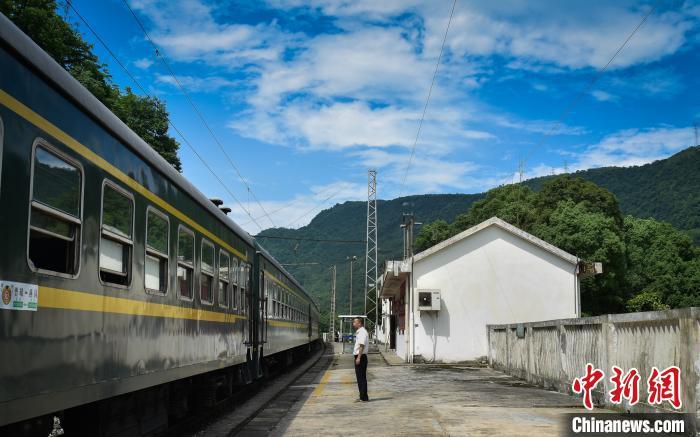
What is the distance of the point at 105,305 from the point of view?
6094 mm

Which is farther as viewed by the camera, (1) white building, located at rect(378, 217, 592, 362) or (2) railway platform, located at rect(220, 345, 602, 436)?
(1) white building, located at rect(378, 217, 592, 362)

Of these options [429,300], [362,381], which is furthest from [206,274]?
[429,300]

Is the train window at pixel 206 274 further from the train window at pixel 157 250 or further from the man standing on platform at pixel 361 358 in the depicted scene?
the man standing on platform at pixel 361 358

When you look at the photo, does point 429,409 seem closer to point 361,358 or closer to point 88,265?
point 361,358

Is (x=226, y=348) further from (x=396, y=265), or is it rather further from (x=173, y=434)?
(x=396, y=265)

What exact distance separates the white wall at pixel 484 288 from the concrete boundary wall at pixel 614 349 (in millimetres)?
8559

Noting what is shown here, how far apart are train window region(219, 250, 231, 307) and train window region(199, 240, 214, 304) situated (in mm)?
679

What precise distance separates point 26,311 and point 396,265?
997 inches

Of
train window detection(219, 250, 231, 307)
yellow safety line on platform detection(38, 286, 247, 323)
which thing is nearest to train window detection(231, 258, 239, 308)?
train window detection(219, 250, 231, 307)

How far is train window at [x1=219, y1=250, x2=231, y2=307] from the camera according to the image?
11.6 m

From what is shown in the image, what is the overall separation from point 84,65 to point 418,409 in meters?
24.3

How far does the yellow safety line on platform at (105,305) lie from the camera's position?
Answer: 501cm

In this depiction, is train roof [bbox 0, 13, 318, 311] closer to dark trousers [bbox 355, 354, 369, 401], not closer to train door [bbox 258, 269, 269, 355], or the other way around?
dark trousers [bbox 355, 354, 369, 401]

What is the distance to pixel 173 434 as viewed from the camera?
9.87m
